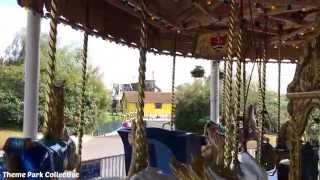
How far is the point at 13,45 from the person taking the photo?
62.1ft

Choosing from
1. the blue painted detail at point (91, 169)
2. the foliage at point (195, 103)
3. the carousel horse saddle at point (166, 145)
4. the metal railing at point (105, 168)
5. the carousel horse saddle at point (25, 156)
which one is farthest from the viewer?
the foliage at point (195, 103)

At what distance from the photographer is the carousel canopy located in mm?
3703

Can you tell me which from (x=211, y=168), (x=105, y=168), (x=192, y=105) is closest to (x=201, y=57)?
(x=105, y=168)

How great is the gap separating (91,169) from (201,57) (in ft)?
7.19

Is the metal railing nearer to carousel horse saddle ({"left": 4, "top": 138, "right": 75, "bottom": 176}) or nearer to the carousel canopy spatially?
the carousel canopy

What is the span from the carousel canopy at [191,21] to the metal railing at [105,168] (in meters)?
1.63

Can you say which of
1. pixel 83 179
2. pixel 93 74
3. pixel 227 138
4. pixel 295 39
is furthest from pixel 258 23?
pixel 93 74

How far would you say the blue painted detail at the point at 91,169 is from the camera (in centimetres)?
520

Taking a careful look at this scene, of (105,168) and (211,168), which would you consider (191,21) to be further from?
(211,168)

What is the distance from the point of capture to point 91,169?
5406 millimetres

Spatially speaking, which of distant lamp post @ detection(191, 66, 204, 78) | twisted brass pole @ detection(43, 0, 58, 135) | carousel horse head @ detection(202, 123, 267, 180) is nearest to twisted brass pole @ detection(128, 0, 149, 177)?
twisted brass pole @ detection(43, 0, 58, 135)

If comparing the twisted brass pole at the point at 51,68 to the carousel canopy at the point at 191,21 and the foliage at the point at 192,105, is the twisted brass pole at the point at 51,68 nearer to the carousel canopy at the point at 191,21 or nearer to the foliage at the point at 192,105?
the carousel canopy at the point at 191,21

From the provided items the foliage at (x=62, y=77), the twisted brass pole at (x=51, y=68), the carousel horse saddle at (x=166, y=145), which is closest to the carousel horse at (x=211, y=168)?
the twisted brass pole at (x=51, y=68)

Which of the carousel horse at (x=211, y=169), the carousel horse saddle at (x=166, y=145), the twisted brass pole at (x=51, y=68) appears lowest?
the carousel horse saddle at (x=166, y=145)
